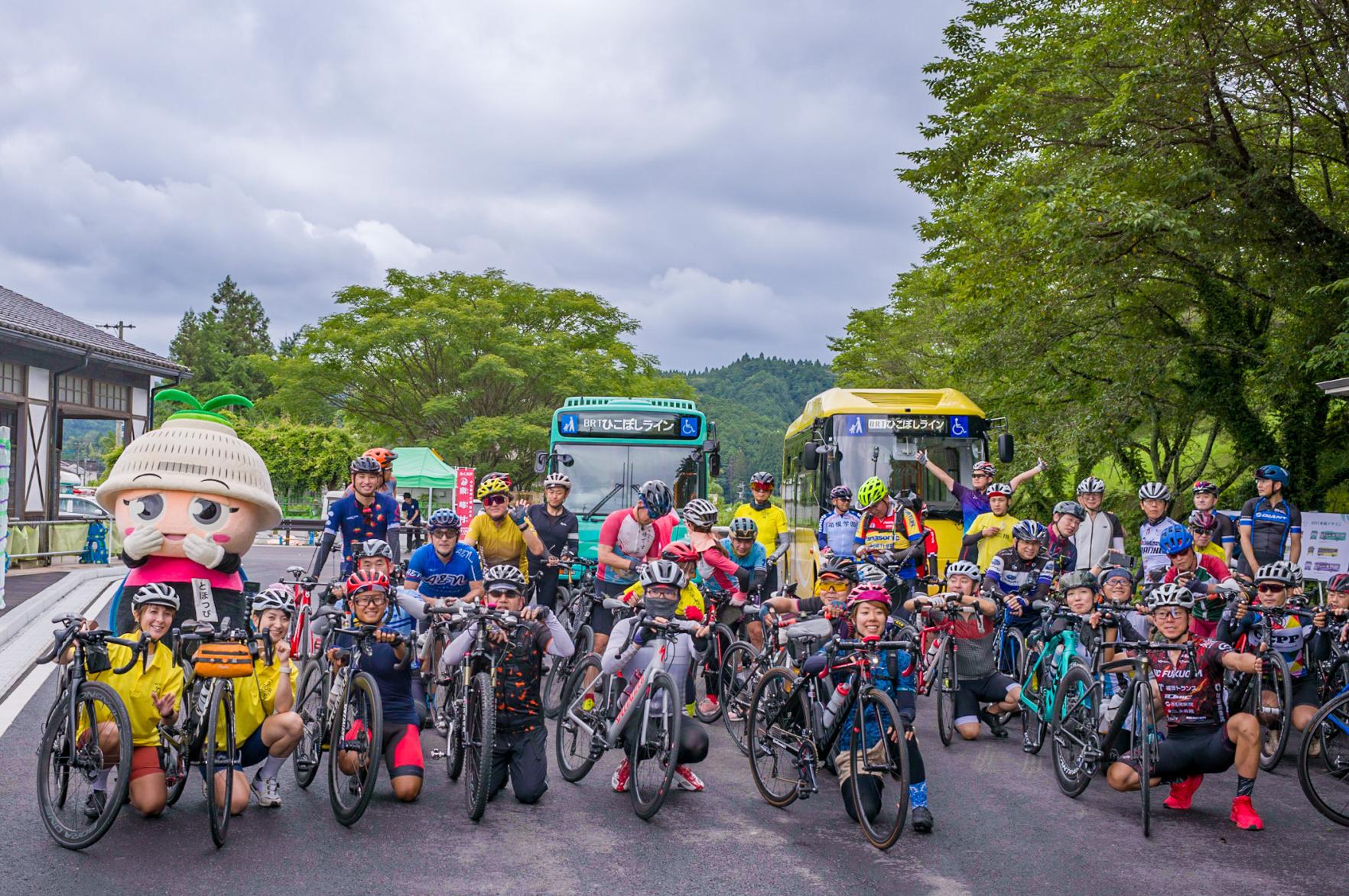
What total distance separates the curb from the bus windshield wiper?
21.5ft

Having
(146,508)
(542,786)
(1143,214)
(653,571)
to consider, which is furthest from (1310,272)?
(146,508)

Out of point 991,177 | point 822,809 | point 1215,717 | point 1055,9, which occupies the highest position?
point 1055,9

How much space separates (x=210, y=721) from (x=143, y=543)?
1798mm

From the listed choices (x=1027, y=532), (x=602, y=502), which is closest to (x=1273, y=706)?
(x=1027, y=532)

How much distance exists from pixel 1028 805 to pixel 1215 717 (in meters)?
1.18

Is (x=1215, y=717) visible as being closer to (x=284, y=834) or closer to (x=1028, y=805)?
(x=1028, y=805)

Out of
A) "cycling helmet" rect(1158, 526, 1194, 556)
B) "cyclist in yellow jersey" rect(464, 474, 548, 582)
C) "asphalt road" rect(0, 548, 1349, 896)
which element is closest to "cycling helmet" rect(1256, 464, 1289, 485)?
"cycling helmet" rect(1158, 526, 1194, 556)

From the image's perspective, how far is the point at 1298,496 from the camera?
54.9 feet

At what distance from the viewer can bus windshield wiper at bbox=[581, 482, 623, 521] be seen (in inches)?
583

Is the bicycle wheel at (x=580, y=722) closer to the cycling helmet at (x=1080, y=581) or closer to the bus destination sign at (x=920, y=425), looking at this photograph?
the cycling helmet at (x=1080, y=581)

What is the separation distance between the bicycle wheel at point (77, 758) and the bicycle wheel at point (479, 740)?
1727 millimetres

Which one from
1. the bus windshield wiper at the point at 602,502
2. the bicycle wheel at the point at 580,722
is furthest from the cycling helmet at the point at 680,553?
the bus windshield wiper at the point at 602,502

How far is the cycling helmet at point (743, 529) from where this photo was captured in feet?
32.1

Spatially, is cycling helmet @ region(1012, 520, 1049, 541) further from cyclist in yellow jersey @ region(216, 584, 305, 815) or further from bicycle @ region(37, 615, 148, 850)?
bicycle @ region(37, 615, 148, 850)
